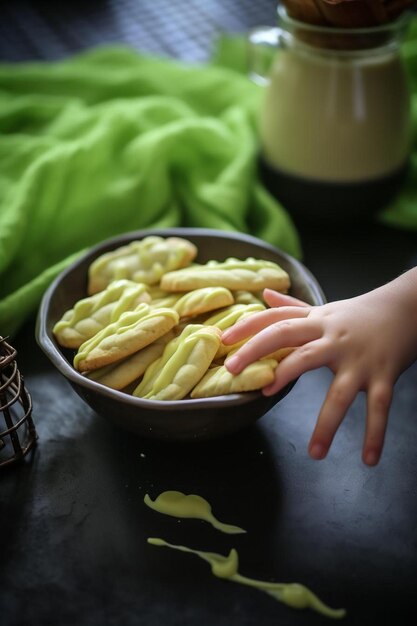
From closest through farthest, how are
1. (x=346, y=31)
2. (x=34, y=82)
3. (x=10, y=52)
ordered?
(x=346, y=31), (x=34, y=82), (x=10, y=52)

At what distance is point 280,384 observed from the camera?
1.56ft

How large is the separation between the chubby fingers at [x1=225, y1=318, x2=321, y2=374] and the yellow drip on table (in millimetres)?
115

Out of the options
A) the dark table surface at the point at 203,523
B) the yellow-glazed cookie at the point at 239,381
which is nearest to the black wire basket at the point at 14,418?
the dark table surface at the point at 203,523

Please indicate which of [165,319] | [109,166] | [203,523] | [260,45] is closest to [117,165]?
[109,166]

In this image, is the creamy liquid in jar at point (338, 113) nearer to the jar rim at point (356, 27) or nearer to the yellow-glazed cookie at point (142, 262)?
the jar rim at point (356, 27)

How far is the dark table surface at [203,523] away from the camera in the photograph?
46 centimetres

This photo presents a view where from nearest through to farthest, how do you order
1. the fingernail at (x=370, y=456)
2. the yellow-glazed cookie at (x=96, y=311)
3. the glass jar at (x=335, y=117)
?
the fingernail at (x=370, y=456)
the yellow-glazed cookie at (x=96, y=311)
the glass jar at (x=335, y=117)

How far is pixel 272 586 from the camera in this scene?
18.3 inches

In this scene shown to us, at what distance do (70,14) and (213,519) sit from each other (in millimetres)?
796

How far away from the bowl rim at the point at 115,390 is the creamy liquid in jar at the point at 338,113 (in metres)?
0.13

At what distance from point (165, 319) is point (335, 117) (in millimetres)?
289

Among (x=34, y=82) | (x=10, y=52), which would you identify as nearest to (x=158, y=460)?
(x=34, y=82)

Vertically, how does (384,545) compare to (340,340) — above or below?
below

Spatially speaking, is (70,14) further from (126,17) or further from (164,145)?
(164,145)
